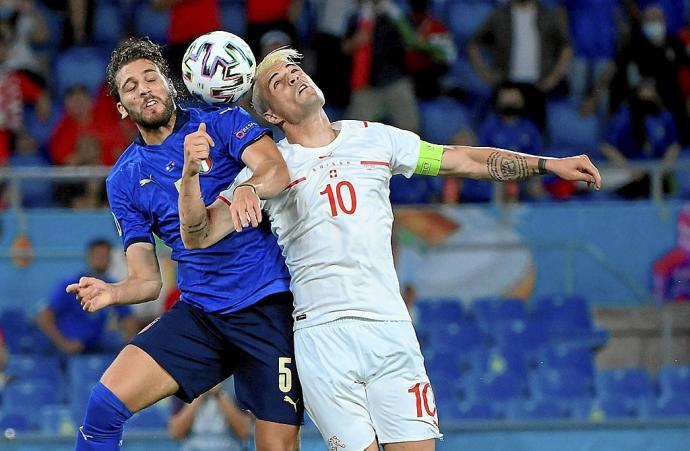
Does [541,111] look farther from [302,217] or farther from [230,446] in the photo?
[302,217]

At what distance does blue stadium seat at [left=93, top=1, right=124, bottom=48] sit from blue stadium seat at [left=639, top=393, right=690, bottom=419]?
631 centimetres

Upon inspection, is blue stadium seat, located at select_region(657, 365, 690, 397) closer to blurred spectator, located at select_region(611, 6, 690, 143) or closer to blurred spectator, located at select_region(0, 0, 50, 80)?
blurred spectator, located at select_region(611, 6, 690, 143)

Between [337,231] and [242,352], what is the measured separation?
0.71 metres

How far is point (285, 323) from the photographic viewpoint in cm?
611

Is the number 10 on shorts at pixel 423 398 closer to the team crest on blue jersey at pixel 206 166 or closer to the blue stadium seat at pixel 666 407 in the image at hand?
the team crest on blue jersey at pixel 206 166

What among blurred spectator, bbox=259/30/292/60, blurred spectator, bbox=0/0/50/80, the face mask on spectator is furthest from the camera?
the face mask on spectator

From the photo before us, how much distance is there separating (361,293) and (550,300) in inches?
205

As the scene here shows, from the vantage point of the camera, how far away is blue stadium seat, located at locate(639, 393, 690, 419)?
31.4 ft

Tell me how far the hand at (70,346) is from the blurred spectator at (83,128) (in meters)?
1.85

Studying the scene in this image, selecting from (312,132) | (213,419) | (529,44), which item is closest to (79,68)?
(529,44)

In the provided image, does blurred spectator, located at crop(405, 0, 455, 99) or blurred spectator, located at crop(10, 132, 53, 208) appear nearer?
blurred spectator, located at crop(10, 132, 53, 208)

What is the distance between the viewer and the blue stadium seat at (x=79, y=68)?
12.6 meters

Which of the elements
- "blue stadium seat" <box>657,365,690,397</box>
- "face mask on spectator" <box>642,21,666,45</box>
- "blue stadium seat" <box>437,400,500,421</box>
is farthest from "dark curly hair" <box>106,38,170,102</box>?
"face mask on spectator" <box>642,21,666,45</box>

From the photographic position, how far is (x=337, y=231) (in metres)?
5.91
